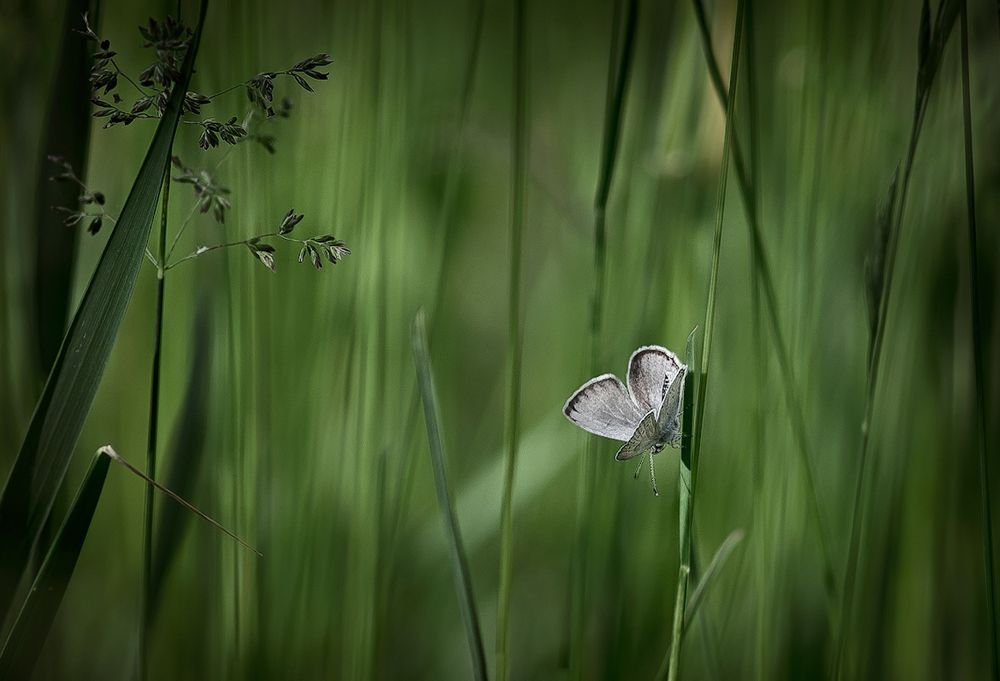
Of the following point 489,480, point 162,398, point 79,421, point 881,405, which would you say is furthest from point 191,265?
point 881,405

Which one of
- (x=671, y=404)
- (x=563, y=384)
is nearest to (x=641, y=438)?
(x=671, y=404)

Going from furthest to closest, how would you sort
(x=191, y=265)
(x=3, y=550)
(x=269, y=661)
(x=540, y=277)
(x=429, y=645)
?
(x=540, y=277), (x=191, y=265), (x=429, y=645), (x=269, y=661), (x=3, y=550)

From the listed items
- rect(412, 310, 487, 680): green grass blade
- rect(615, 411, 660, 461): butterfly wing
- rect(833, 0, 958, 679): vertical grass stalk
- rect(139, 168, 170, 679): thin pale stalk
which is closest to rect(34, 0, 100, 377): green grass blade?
rect(139, 168, 170, 679): thin pale stalk

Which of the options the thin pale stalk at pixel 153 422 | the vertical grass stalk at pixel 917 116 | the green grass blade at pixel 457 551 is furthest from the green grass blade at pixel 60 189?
the vertical grass stalk at pixel 917 116

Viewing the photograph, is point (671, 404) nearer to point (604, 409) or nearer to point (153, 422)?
point (604, 409)

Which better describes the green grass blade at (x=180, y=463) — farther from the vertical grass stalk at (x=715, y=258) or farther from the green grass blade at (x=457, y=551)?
the vertical grass stalk at (x=715, y=258)

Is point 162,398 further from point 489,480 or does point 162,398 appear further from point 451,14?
point 451,14
